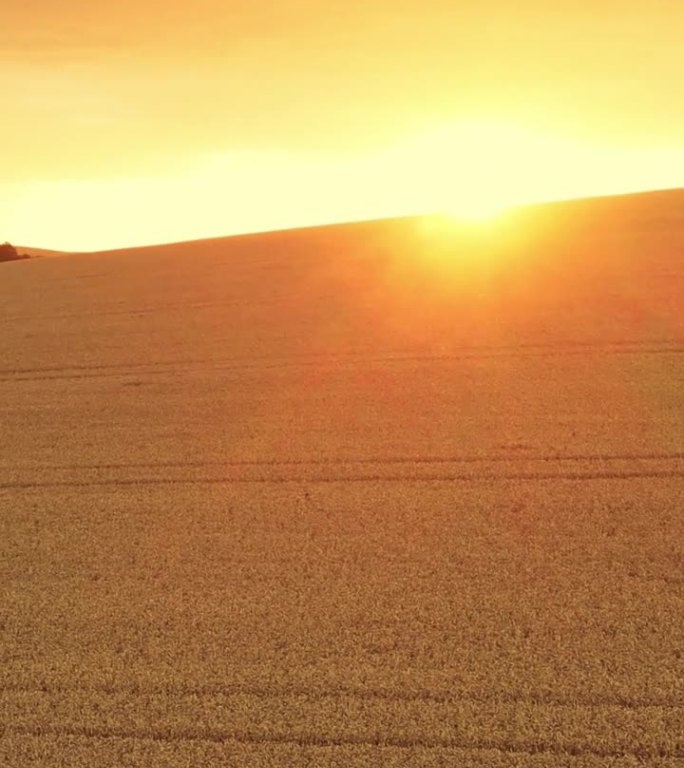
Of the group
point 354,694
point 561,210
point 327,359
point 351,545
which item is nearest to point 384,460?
point 351,545

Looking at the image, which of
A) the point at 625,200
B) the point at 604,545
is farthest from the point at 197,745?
the point at 625,200

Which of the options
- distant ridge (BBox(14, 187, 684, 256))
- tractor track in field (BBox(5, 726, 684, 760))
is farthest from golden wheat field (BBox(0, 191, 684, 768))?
distant ridge (BBox(14, 187, 684, 256))

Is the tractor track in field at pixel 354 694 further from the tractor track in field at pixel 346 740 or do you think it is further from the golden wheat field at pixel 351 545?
the tractor track in field at pixel 346 740

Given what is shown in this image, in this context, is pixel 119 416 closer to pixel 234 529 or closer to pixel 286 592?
pixel 234 529

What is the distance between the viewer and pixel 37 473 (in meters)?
6.73

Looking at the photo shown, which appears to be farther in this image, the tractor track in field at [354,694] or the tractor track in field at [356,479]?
the tractor track in field at [356,479]

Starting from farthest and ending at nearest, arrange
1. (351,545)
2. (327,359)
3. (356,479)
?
(327,359) → (356,479) → (351,545)

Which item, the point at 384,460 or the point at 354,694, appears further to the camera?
the point at 384,460

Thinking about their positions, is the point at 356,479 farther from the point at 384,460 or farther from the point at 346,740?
the point at 346,740

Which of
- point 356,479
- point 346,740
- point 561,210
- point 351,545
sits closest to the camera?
point 346,740

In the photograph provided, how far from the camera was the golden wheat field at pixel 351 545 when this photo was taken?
361 cm

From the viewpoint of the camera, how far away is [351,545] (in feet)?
16.9

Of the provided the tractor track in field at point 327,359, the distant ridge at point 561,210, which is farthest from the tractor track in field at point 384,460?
the distant ridge at point 561,210

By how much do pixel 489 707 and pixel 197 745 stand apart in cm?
105
